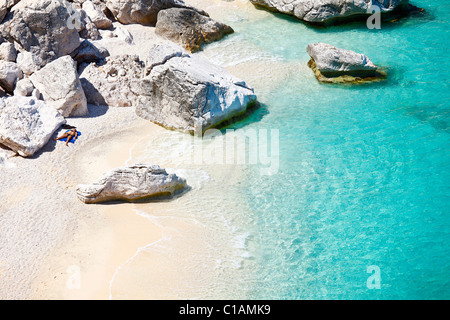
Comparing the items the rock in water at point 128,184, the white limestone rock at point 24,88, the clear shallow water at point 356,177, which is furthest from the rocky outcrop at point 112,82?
the rock in water at point 128,184

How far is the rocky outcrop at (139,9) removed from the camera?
14.8m

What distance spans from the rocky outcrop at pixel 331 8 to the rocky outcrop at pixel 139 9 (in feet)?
9.44

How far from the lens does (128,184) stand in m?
8.71

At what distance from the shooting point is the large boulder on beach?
11906mm

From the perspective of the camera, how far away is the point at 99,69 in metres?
12.2

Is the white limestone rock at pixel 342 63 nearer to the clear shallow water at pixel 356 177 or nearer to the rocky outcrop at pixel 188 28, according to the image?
the clear shallow water at pixel 356 177

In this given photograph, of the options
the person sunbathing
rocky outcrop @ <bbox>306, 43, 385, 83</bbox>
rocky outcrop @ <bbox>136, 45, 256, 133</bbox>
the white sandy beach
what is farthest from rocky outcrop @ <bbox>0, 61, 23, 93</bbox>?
rocky outcrop @ <bbox>306, 43, 385, 83</bbox>

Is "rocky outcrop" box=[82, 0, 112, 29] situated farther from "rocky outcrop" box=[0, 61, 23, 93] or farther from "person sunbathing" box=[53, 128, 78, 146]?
"person sunbathing" box=[53, 128, 78, 146]

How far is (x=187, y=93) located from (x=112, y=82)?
2301 mm

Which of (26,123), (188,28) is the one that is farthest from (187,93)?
(188,28)
